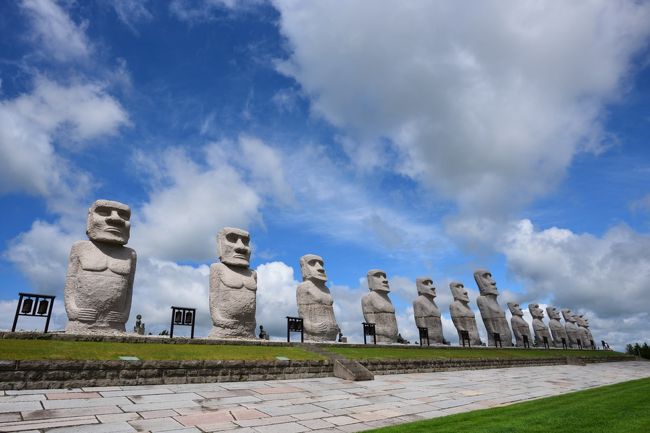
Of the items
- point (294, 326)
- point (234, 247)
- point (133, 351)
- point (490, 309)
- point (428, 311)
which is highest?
point (234, 247)

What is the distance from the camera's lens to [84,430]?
624cm

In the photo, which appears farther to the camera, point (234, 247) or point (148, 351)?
point (234, 247)

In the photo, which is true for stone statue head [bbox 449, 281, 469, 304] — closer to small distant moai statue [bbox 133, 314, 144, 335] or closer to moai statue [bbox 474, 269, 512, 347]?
moai statue [bbox 474, 269, 512, 347]

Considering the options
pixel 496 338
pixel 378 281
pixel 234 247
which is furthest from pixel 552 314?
pixel 234 247

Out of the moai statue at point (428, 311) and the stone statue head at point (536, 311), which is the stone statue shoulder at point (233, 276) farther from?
the stone statue head at point (536, 311)

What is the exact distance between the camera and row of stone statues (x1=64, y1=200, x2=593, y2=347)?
1373cm

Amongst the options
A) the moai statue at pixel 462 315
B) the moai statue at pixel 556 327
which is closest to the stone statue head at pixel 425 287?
the moai statue at pixel 462 315

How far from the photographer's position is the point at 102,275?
1401cm

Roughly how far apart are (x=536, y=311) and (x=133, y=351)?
4147 centimetres

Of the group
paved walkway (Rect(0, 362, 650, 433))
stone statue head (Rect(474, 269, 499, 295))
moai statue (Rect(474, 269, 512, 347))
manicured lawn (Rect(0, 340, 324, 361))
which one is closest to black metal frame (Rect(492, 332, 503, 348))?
moai statue (Rect(474, 269, 512, 347))

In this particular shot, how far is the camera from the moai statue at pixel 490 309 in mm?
32812

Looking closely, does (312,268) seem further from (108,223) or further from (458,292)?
(458,292)

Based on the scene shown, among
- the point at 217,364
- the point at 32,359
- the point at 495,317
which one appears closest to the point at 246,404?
the point at 217,364

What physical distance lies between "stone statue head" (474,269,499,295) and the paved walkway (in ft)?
74.8
